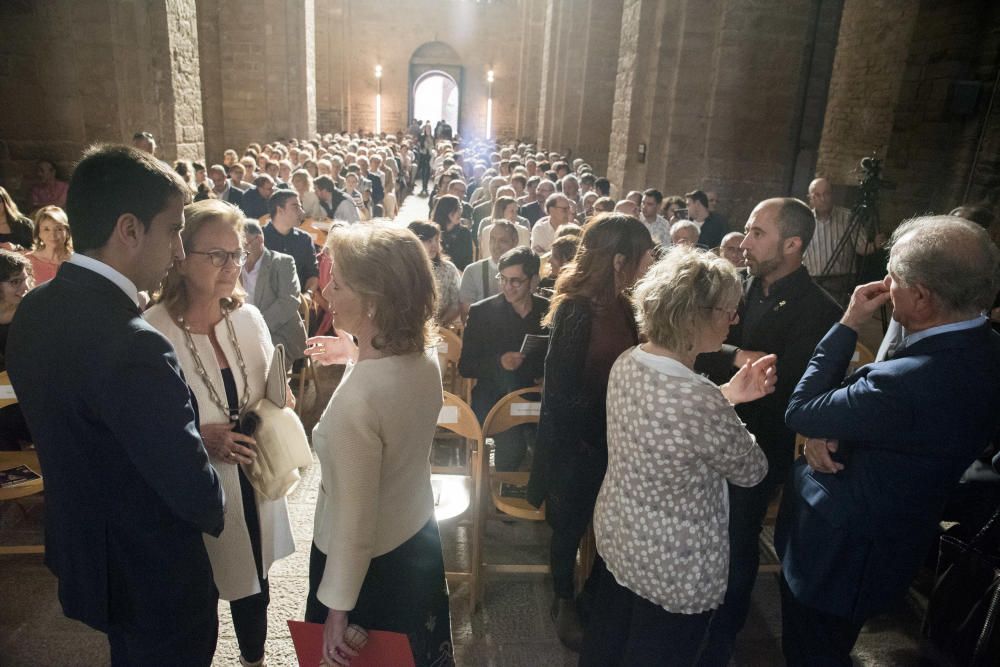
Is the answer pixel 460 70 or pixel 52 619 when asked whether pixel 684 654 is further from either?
pixel 460 70

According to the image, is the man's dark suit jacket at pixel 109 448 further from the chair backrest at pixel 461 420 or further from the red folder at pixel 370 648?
the chair backrest at pixel 461 420

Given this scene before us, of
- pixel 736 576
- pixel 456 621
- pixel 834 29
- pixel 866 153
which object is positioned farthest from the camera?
pixel 866 153

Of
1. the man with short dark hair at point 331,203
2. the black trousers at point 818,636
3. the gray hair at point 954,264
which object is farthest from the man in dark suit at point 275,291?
the man with short dark hair at point 331,203

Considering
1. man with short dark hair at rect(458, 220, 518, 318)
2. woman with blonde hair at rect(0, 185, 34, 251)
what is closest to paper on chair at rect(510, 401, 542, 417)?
man with short dark hair at rect(458, 220, 518, 318)

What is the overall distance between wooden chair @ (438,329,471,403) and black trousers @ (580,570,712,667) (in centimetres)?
213

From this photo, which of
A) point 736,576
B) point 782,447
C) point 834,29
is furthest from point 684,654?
point 834,29

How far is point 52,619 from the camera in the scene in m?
2.79

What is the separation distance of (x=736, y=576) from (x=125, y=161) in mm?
2460

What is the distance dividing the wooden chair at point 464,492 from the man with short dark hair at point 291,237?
276 centimetres

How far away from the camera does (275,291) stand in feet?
13.9

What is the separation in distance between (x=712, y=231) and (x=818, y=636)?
17.8ft

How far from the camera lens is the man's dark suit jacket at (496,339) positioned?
363 cm

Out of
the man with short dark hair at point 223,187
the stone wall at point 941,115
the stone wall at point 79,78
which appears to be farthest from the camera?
the man with short dark hair at point 223,187

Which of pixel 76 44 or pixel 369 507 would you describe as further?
pixel 76 44
